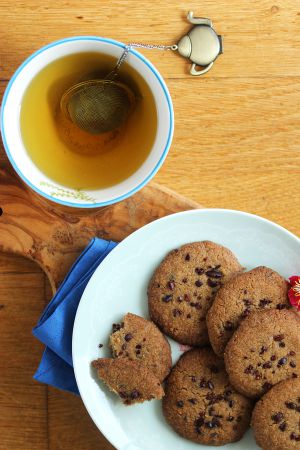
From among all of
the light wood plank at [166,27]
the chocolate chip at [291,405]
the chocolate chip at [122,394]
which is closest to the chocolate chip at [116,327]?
the chocolate chip at [122,394]

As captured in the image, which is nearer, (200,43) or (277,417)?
(277,417)

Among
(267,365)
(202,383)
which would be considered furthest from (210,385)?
(267,365)

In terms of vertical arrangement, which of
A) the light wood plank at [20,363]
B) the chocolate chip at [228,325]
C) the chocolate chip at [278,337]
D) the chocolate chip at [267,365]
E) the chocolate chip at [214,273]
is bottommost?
the light wood plank at [20,363]

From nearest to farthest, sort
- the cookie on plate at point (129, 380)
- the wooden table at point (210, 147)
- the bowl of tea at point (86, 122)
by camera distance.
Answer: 1. the bowl of tea at point (86, 122)
2. the cookie on plate at point (129, 380)
3. the wooden table at point (210, 147)

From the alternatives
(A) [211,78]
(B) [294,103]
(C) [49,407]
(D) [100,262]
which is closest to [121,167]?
(D) [100,262]

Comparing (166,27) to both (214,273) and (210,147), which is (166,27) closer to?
(210,147)

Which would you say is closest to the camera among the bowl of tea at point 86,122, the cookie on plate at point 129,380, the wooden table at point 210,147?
the bowl of tea at point 86,122

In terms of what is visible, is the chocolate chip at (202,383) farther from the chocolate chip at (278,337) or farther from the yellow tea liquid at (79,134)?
the yellow tea liquid at (79,134)
